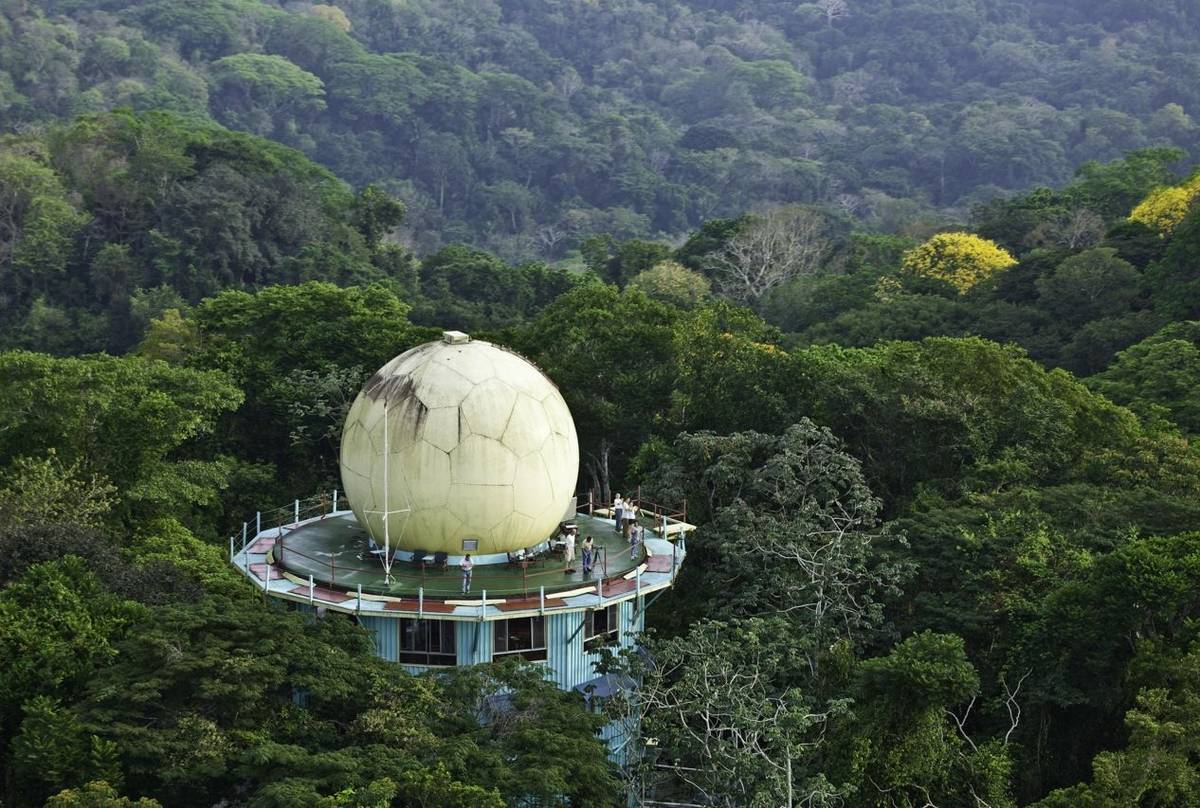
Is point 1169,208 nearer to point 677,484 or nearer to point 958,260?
point 958,260

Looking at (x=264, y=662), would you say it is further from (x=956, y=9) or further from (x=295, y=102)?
(x=956, y=9)

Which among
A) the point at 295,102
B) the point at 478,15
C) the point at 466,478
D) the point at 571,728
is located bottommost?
the point at 571,728

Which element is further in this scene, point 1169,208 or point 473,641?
point 1169,208

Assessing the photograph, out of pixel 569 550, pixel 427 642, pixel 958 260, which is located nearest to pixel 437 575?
pixel 427 642

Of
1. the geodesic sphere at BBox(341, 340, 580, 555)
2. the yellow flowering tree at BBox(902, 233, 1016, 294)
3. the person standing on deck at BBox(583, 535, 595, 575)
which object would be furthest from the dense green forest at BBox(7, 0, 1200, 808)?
the geodesic sphere at BBox(341, 340, 580, 555)

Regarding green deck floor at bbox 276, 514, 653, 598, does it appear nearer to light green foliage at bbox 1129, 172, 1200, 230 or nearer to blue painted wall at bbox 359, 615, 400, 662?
blue painted wall at bbox 359, 615, 400, 662

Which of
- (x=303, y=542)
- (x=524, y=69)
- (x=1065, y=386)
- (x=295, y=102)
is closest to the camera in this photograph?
(x=303, y=542)

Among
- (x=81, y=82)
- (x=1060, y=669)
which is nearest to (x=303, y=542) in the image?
(x=1060, y=669)
